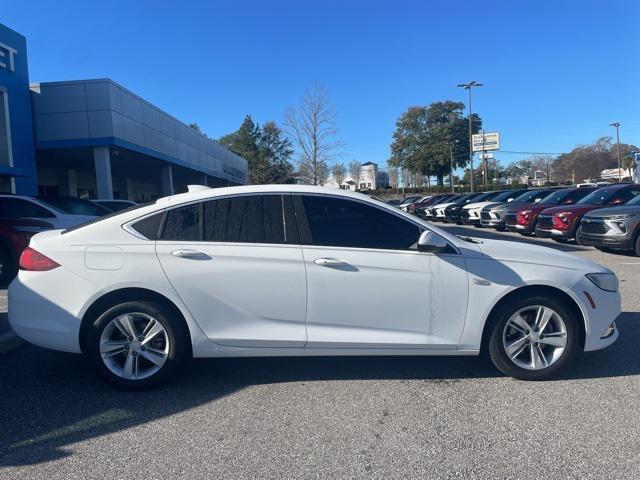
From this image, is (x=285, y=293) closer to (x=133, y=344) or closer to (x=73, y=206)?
(x=133, y=344)

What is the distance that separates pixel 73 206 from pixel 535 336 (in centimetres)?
885

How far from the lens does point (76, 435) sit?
10.8 ft

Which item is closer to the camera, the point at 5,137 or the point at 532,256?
the point at 532,256

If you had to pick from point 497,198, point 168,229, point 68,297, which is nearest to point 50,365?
point 68,297

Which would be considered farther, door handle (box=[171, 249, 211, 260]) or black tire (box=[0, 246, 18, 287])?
black tire (box=[0, 246, 18, 287])

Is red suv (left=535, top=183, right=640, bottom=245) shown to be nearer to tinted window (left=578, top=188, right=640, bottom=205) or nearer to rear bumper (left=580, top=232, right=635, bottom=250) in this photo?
tinted window (left=578, top=188, right=640, bottom=205)

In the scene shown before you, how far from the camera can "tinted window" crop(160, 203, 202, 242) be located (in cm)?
402

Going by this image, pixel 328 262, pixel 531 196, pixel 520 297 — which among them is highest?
pixel 531 196

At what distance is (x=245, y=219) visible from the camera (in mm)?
4078

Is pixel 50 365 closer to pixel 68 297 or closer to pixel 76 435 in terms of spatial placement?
pixel 68 297

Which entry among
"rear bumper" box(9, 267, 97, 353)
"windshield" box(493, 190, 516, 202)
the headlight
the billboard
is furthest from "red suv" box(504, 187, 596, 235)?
the billboard

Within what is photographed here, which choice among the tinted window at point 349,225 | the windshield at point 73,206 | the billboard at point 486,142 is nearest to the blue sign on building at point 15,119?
the windshield at point 73,206

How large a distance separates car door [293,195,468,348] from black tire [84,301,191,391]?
1.03 m

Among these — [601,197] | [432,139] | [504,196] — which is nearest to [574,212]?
[601,197]
